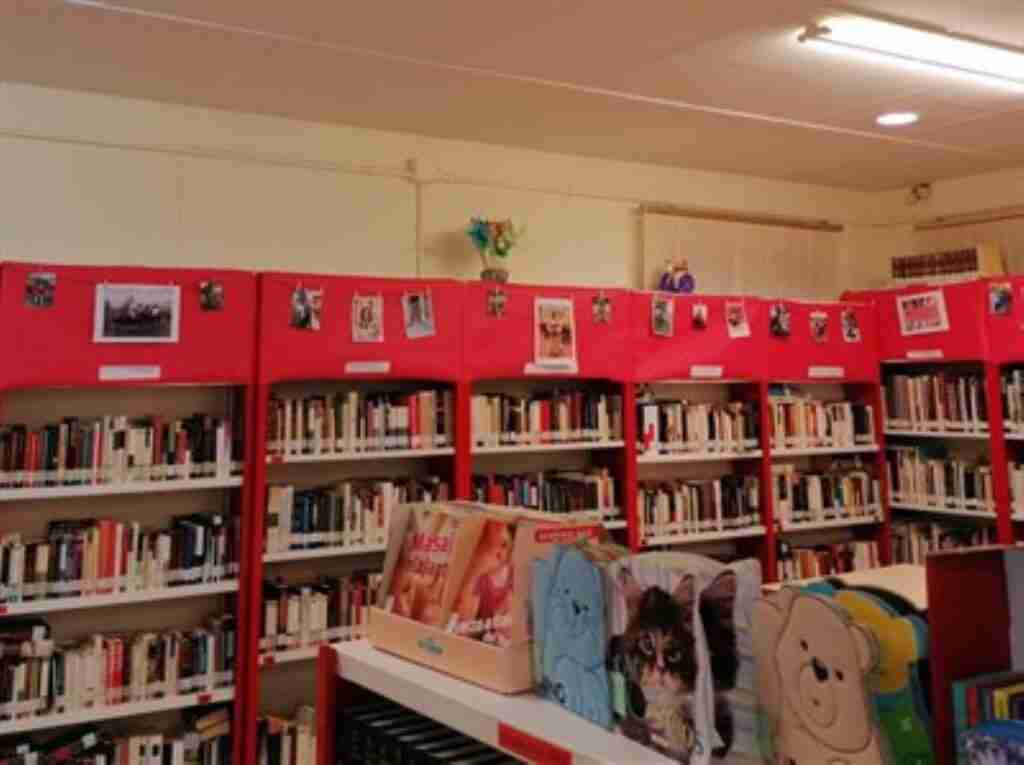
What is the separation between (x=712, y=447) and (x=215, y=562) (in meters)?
2.54

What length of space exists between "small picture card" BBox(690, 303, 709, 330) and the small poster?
1315 mm

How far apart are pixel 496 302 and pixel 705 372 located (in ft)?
4.11

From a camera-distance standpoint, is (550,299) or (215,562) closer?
(215,562)

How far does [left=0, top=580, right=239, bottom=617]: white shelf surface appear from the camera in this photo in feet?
9.75

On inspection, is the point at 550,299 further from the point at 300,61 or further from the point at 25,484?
the point at 25,484

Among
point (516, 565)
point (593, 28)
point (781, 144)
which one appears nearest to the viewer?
point (516, 565)

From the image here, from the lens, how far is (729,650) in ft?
3.65

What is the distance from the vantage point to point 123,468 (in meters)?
3.19

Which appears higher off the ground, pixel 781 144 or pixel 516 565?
pixel 781 144

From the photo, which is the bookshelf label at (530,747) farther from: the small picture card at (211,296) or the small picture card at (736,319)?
the small picture card at (736,319)

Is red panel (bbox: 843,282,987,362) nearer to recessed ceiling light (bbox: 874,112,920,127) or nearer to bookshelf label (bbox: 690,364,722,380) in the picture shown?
recessed ceiling light (bbox: 874,112,920,127)

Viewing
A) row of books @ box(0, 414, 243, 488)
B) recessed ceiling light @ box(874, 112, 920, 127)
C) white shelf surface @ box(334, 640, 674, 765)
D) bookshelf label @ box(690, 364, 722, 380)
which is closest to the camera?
white shelf surface @ box(334, 640, 674, 765)

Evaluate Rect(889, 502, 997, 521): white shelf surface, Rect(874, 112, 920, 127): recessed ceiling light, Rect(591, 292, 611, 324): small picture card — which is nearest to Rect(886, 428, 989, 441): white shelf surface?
Rect(889, 502, 997, 521): white shelf surface

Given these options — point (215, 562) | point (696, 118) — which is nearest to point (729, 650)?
point (215, 562)
